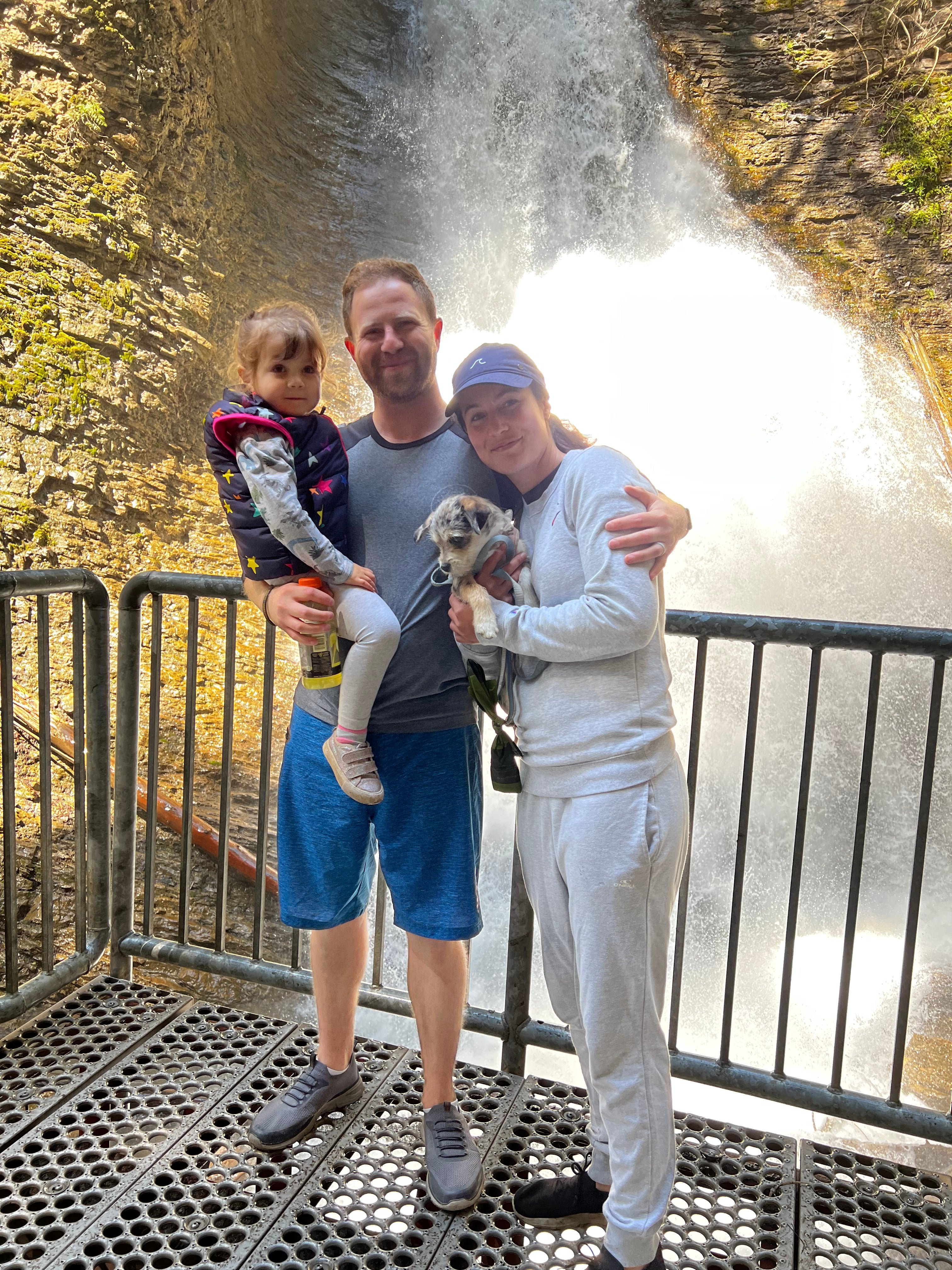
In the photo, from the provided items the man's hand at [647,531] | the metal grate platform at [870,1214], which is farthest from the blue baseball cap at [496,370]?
the metal grate platform at [870,1214]

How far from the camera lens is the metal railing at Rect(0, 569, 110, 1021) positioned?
116 inches

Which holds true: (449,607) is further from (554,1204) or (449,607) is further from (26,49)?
(26,49)

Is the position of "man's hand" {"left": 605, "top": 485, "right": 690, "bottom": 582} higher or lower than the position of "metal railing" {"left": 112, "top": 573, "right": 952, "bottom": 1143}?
higher

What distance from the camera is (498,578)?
2.08 metres

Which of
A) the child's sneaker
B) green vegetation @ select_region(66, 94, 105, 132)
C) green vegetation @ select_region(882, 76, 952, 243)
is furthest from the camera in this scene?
green vegetation @ select_region(882, 76, 952, 243)

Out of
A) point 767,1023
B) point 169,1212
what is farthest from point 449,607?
point 767,1023

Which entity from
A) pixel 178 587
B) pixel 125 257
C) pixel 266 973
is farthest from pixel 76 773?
pixel 125 257

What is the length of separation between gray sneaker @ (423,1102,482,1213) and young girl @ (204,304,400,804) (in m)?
0.95

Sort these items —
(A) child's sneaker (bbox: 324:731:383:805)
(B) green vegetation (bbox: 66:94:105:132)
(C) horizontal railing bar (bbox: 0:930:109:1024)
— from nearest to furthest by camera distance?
(A) child's sneaker (bbox: 324:731:383:805)
(C) horizontal railing bar (bbox: 0:930:109:1024)
(B) green vegetation (bbox: 66:94:105:132)

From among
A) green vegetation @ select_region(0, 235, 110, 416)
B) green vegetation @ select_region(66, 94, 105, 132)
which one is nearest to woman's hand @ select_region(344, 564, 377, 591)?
green vegetation @ select_region(0, 235, 110, 416)

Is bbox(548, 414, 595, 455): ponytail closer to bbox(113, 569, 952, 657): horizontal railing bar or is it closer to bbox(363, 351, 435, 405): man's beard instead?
bbox(363, 351, 435, 405): man's beard

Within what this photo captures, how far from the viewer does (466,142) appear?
14.2 meters

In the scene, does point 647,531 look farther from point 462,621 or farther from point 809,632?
point 809,632

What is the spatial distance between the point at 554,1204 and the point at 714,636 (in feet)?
5.32
